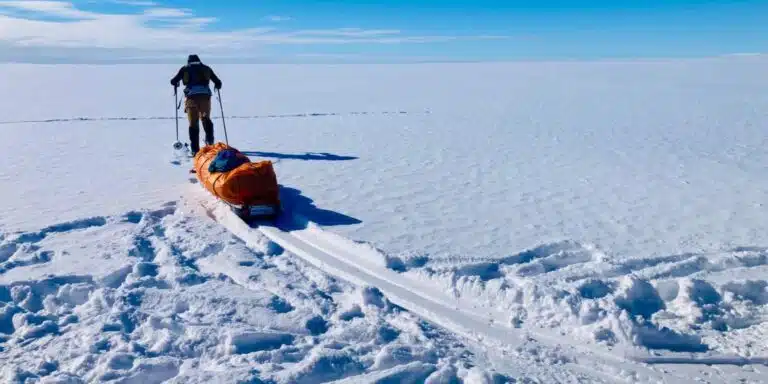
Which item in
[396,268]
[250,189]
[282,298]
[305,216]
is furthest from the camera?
[305,216]

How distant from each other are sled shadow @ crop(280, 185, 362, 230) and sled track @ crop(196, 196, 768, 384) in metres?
0.39

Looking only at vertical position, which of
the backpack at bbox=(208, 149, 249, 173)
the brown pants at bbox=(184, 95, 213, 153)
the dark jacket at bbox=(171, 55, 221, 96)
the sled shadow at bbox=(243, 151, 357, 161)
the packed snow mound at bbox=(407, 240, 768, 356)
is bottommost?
the packed snow mound at bbox=(407, 240, 768, 356)

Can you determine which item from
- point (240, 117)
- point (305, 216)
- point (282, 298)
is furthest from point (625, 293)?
point (240, 117)

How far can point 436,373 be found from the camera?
378 cm

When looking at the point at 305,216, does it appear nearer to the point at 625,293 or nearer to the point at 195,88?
the point at 625,293

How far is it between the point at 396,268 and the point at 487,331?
1362 millimetres

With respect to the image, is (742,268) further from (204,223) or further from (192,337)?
(204,223)

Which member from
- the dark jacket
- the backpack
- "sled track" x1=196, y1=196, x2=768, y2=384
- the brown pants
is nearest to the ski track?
"sled track" x1=196, y1=196, x2=768, y2=384

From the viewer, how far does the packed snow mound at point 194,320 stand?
3811 mm

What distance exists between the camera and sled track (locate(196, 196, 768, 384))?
3.85m

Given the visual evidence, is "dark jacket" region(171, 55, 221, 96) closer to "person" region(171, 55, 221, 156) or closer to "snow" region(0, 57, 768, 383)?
"person" region(171, 55, 221, 156)

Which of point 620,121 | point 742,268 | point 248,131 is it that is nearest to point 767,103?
point 620,121

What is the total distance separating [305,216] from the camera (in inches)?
278

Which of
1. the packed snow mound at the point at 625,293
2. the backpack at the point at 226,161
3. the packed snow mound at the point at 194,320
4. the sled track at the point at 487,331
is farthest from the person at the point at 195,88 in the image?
the packed snow mound at the point at 625,293
